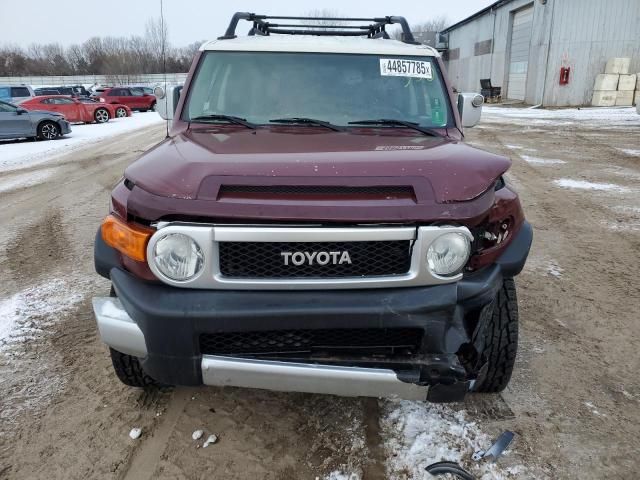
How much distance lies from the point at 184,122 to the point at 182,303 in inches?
63.8

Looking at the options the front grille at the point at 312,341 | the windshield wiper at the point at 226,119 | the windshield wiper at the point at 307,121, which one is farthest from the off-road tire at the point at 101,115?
the front grille at the point at 312,341

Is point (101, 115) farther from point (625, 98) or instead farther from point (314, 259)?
point (625, 98)

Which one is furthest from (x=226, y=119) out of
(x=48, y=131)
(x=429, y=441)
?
(x=48, y=131)

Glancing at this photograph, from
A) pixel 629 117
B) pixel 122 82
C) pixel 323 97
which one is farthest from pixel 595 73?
pixel 122 82

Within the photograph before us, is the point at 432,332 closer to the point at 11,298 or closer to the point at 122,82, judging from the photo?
the point at 11,298

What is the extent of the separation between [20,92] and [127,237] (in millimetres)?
28273

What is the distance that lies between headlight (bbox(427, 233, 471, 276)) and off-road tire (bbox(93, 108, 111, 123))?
71.5 ft

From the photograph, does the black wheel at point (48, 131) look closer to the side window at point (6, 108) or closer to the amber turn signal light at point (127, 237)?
the side window at point (6, 108)

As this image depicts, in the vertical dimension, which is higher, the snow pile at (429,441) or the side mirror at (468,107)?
the side mirror at (468,107)

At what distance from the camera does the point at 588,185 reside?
7.82 meters

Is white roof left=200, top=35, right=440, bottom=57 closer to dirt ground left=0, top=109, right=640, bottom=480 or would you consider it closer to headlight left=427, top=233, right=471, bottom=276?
headlight left=427, top=233, right=471, bottom=276

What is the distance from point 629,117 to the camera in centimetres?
1931

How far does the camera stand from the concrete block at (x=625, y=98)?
2436 centimetres

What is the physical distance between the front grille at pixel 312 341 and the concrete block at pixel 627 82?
2762cm
